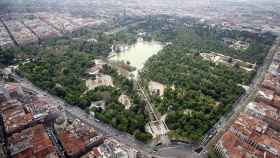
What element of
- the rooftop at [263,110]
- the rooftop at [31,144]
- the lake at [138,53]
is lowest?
the rooftop at [31,144]

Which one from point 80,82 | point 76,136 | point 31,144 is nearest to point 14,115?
point 31,144

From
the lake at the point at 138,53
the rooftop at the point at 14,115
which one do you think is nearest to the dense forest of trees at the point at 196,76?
the lake at the point at 138,53

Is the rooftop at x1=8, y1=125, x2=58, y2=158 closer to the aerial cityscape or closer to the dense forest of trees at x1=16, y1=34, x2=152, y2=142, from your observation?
the aerial cityscape

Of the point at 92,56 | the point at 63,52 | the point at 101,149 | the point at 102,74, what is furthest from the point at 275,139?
the point at 63,52

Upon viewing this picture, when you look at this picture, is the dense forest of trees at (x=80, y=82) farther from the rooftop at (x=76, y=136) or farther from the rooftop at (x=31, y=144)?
the rooftop at (x=31, y=144)

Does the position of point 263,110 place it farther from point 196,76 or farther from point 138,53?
point 138,53

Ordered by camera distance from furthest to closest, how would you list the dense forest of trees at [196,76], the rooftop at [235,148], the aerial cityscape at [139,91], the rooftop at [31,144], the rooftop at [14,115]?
the dense forest of trees at [196,76], the rooftop at [14,115], the aerial cityscape at [139,91], the rooftop at [235,148], the rooftop at [31,144]

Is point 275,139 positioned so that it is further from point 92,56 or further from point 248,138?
point 92,56

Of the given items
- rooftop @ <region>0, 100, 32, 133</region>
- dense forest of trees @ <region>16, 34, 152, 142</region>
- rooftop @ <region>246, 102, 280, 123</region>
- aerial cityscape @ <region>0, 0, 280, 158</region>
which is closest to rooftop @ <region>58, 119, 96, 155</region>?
aerial cityscape @ <region>0, 0, 280, 158</region>
